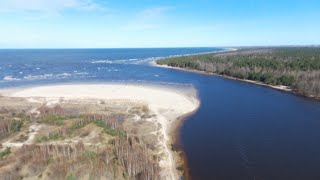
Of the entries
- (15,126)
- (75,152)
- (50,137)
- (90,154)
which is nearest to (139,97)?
(15,126)

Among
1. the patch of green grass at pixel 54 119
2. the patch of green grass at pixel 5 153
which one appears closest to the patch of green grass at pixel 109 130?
the patch of green grass at pixel 54 119

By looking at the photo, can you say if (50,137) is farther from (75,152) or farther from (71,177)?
Result: (71,177)

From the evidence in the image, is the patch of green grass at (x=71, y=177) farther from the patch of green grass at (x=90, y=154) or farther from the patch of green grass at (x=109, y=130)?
the patch of green grass at (x=109, y=130)

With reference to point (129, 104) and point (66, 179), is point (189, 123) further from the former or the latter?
point (66, 179)

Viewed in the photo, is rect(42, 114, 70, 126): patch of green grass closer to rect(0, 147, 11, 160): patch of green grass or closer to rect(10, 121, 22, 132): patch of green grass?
rect(10, 121, 22, 132): patch of green grass

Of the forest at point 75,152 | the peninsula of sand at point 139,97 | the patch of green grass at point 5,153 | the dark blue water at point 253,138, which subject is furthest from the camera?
the peninsula of sand at point 139,97

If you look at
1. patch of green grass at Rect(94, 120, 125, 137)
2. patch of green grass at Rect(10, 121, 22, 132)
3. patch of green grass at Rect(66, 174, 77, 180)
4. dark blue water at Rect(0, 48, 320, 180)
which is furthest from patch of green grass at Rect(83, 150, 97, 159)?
patch of green grass at Rect(10, 121, 22, 132)

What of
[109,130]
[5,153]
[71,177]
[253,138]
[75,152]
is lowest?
[253,138]

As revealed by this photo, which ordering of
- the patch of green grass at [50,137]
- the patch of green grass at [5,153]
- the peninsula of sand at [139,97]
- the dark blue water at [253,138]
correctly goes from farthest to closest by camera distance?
→ the peninsula of sand at [139,97] < the patch of green grass at [50,137] < the dark blue water at [253,138] < the patch of green grass at [5,153]
